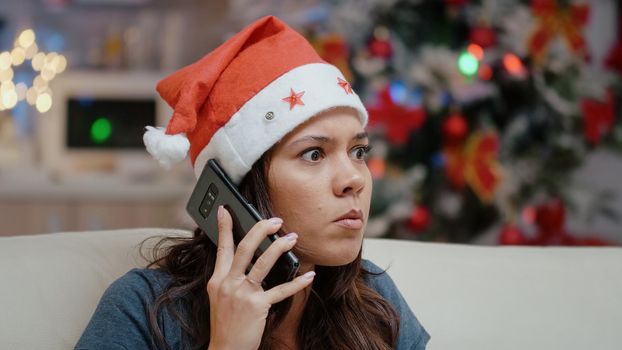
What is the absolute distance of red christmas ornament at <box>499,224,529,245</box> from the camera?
3.30m

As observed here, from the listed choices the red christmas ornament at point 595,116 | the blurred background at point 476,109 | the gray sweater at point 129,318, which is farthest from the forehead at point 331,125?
the red christmas ornament at point 595,116

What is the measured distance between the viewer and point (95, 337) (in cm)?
114

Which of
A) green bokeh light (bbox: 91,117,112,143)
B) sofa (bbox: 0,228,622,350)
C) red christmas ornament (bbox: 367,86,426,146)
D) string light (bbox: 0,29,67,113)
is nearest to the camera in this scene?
sofa (bbox: 0,228,622,350)

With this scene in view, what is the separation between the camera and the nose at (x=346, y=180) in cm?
117

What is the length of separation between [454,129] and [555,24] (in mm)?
590

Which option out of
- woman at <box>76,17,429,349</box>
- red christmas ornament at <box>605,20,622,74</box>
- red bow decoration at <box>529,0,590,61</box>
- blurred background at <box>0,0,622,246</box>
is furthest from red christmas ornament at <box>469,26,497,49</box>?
woman at <box>76,17,429,349</box>

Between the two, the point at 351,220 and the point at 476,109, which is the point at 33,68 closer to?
the point at 476,109

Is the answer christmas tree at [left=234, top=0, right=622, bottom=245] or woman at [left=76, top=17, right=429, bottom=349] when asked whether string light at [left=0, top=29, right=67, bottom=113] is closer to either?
christmas tree at [left=234, top=0, right=622, bottom=245]

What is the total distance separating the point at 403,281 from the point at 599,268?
0.41 meters

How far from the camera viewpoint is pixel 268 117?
3.96ft

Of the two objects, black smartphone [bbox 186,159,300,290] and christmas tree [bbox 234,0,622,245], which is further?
christmas tree [bbox 234,0,622,245]

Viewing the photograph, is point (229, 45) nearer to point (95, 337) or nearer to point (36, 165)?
point (95, 337)

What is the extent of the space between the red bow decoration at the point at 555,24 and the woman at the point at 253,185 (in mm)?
2164

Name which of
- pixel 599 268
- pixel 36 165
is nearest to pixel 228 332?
pixel 599 268
